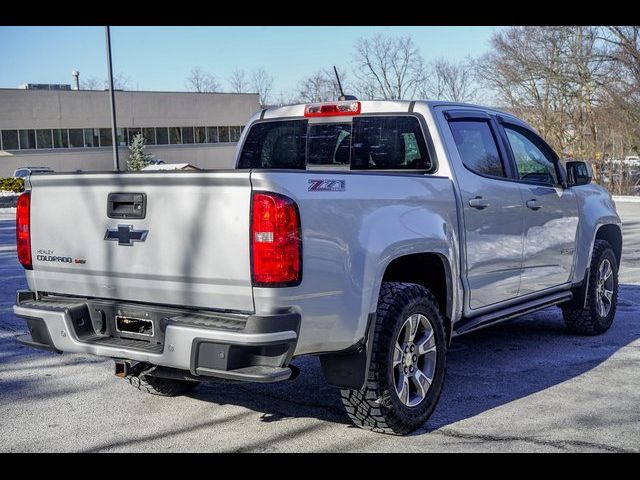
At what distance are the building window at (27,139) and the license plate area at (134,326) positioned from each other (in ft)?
181

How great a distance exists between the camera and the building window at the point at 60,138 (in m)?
57.3

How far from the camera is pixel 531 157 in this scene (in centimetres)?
657

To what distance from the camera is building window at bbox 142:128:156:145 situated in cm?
6228

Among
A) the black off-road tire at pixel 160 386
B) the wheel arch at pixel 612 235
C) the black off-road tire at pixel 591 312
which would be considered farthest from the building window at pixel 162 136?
the black off-road tire at pixel 160 386

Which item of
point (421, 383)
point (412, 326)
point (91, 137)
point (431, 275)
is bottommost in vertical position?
point (421, 383)

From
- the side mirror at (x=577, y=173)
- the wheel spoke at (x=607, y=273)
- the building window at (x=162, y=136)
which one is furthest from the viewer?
the building window at (x=162, y=136)

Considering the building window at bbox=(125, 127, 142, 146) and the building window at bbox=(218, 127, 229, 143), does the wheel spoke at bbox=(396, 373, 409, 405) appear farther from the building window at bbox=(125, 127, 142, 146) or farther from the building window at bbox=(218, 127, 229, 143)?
the building window at bbox=(218, 127, 229, 143)

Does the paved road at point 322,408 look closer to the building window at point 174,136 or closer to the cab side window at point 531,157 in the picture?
the cab side window at point 531,157

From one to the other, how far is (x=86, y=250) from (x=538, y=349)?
4056 mm

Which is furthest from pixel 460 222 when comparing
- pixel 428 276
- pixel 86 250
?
pixel 86 250

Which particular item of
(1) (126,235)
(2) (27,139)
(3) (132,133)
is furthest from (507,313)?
(3) (132,133)

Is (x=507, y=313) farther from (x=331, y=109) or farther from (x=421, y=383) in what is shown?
(x=331, y=109)

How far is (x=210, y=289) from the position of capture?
4008 millimetres

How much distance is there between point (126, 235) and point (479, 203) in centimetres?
245
